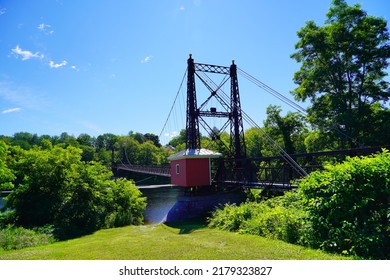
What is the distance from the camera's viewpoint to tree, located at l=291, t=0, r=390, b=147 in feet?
55.0

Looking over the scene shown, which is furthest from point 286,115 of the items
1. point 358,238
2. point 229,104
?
point 358,238

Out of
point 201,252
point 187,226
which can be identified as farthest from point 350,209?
point 187,226

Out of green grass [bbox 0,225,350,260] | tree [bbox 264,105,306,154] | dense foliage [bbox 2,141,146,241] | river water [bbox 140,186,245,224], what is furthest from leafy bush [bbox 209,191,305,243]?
tree [bbox 264,105,306,154]

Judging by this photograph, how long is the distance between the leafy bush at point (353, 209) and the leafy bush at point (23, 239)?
8.05 meters

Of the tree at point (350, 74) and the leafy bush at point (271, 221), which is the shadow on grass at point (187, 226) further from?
the tree at point (350, 74)

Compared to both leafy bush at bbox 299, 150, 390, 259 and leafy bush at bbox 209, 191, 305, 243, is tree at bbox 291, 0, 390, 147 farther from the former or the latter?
leafy bush at bbox 299, 150, 390, 259

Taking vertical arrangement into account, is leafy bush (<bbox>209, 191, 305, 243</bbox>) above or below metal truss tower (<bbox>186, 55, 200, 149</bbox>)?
below

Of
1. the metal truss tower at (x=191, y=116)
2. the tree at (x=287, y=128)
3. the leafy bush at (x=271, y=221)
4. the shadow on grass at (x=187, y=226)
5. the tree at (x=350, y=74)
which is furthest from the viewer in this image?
the tree at (x=287, y=128)

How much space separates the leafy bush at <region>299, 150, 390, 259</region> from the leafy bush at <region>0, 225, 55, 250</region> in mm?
8053

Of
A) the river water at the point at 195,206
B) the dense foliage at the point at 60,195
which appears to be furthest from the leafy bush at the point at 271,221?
the river water at the point at 195,206

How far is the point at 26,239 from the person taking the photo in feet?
29.7

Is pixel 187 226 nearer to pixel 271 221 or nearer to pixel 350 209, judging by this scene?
pixel 271 221

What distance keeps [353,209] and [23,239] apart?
9115mm

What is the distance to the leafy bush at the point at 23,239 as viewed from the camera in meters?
8.44
